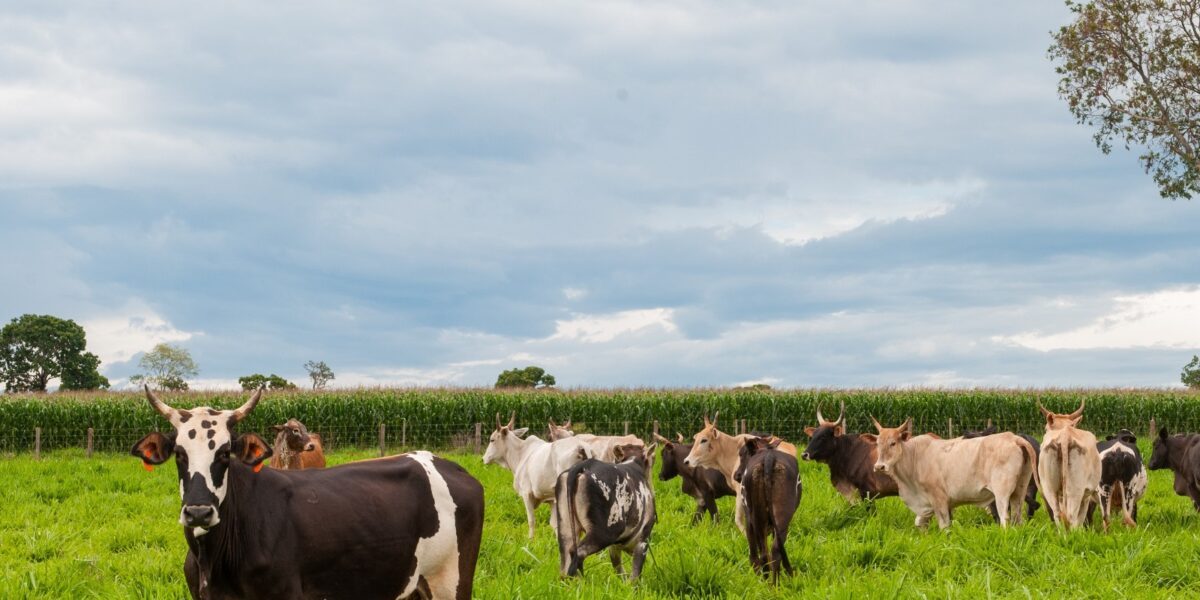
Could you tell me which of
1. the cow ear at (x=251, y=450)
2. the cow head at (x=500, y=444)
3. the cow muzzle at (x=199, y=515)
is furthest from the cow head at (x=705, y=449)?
the cow muzzle at (x=199, y=515)

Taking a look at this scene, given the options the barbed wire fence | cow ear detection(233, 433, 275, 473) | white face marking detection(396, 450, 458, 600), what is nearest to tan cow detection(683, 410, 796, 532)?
white face marking detection(396, 450, 458, 600)

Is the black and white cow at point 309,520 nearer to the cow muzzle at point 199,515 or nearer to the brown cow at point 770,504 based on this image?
the cow muzzle at point 199,515

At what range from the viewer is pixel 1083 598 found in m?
9.24

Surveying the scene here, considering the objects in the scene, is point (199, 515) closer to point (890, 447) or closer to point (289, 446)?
point (289, 446)

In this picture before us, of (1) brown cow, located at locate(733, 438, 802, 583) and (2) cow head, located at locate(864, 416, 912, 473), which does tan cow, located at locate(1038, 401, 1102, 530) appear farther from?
(1) brown cow, located at locate(733, 438, 802, 583)

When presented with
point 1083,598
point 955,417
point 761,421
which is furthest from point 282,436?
point 955,417

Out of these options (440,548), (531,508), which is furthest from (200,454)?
(531,508)

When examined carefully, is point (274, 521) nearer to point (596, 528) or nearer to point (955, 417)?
point (596, 528)

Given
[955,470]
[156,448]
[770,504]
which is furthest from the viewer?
[955,470]

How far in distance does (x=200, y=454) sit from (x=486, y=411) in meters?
31.0

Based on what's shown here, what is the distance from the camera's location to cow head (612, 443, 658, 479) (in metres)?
11.4

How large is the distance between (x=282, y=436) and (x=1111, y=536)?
1108 cm

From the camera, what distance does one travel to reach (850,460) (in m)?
15.2

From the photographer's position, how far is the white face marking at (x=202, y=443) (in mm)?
6109
